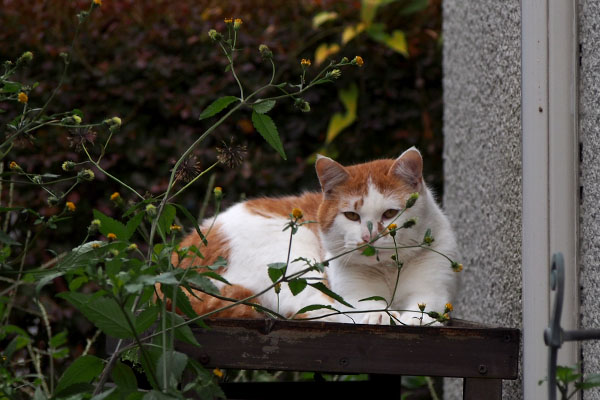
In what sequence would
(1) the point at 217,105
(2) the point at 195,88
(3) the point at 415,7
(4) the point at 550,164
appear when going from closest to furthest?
(1) the point at 217,105 → (4) the point at 550,164 → (2) the point at 195,88 → (3) the point at 415,7

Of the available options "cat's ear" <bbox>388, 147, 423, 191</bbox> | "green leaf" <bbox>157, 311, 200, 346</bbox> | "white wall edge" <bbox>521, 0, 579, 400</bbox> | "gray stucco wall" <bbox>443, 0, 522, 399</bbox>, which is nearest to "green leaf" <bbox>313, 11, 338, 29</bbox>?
"gray stucco wall" <bbox>443, 0, 522, 399</bbox>

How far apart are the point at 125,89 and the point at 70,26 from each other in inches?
16.6

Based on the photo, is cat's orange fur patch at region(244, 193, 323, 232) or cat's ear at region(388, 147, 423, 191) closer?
cat's ear at region(388, 147, 423, 191)

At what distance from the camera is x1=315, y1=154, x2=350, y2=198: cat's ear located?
6.25 ft

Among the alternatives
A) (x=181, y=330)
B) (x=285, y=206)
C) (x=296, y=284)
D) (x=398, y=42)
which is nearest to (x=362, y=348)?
(x=296, y=284)

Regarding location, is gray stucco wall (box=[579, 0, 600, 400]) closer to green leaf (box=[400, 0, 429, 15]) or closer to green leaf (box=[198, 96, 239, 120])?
green leaf (box=[198, 96, 239, 120])

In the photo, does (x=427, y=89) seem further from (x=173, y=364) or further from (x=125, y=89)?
(x=173, y=364)

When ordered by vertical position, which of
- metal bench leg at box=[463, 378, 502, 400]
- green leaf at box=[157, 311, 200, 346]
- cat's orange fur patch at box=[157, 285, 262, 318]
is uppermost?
cat's orange fur patch at box=[157, 285, 262, 318]

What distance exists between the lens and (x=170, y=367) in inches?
41.1

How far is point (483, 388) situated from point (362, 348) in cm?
22

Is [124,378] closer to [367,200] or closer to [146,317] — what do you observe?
[146,317]

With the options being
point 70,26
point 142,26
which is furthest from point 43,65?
point 142,26

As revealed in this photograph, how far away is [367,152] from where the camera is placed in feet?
13.4

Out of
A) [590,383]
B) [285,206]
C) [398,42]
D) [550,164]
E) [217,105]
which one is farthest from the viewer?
[398,42]
